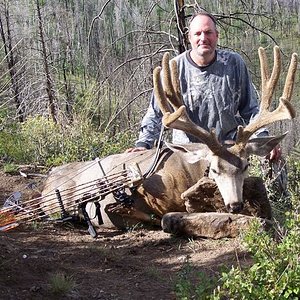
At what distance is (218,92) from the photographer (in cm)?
596

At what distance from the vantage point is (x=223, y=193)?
523cm

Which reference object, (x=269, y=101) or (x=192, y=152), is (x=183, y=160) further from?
(x=269, y=101)

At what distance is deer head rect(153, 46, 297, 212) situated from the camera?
517cm

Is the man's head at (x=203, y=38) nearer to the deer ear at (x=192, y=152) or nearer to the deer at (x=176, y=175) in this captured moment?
the deer at (x=176, y=175)

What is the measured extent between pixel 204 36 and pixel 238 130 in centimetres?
110

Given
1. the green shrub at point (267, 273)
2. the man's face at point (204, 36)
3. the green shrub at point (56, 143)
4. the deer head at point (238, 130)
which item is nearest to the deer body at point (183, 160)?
the deer head at point (238, 130)

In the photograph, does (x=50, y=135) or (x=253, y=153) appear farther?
(x=50, y=135)

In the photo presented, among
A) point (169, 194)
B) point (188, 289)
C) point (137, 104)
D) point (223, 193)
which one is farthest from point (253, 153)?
point (137, 104)

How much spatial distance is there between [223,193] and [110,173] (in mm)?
1421

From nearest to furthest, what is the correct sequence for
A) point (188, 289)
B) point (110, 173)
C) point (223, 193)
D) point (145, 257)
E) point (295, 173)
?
point (188, 289)
point (145, 257)
point (223, 193)
point (110, 173)
point (295, 173)

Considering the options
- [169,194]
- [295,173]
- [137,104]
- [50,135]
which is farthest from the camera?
[137,104]

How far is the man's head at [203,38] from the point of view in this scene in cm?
586

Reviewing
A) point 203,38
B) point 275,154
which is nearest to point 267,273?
point 275,154

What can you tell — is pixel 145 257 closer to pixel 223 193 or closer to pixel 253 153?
pixel 223 193
